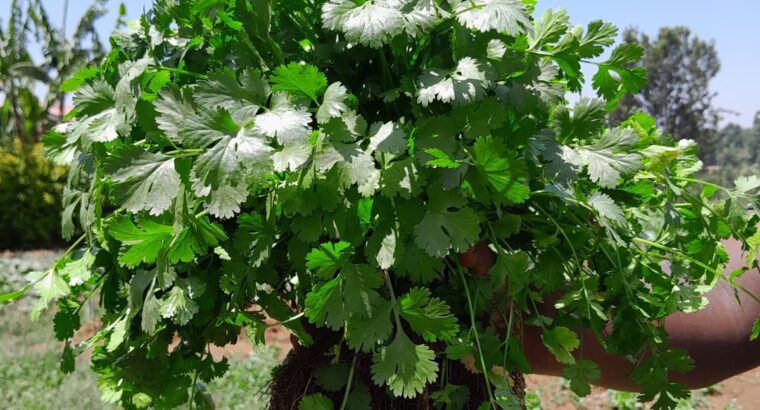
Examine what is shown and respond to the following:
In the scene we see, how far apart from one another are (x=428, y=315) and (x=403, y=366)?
0.08 metres

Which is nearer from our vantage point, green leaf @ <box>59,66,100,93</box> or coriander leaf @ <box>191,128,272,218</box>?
coriander leaf @ <box>191,128,272,218</box>

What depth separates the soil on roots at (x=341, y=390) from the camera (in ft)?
3.83

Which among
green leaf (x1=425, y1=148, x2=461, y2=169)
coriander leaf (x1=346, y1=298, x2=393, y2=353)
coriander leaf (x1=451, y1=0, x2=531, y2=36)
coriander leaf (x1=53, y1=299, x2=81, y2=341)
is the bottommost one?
coriander leaf (x1=53, y1=299, x2=81, y2=341)

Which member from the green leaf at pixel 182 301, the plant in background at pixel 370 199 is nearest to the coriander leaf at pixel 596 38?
the plant in background at pixel 370 199

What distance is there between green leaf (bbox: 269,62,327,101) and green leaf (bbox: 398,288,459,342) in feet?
1.04

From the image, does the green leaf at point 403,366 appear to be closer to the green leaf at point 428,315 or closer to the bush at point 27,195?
the green leaf at point 428,315

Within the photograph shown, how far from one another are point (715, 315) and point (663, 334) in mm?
768

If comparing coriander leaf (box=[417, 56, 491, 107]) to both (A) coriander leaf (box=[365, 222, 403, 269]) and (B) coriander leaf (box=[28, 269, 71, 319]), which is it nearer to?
(A) coriander leaf (box=[365, 222, 403, 269])

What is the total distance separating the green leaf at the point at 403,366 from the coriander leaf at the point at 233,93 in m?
0.38

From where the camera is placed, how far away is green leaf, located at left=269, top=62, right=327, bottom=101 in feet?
2.91

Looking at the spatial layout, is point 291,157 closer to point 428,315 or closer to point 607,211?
point 428,315

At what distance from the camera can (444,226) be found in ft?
2.96

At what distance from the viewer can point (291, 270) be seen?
1113 millimetres

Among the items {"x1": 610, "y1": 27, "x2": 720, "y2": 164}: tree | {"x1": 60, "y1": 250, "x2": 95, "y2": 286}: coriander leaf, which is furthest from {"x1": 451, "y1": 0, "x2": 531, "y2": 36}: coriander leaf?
{"x1": 610, "y1": 27, "x2": 720, "y2": 164}: tree
